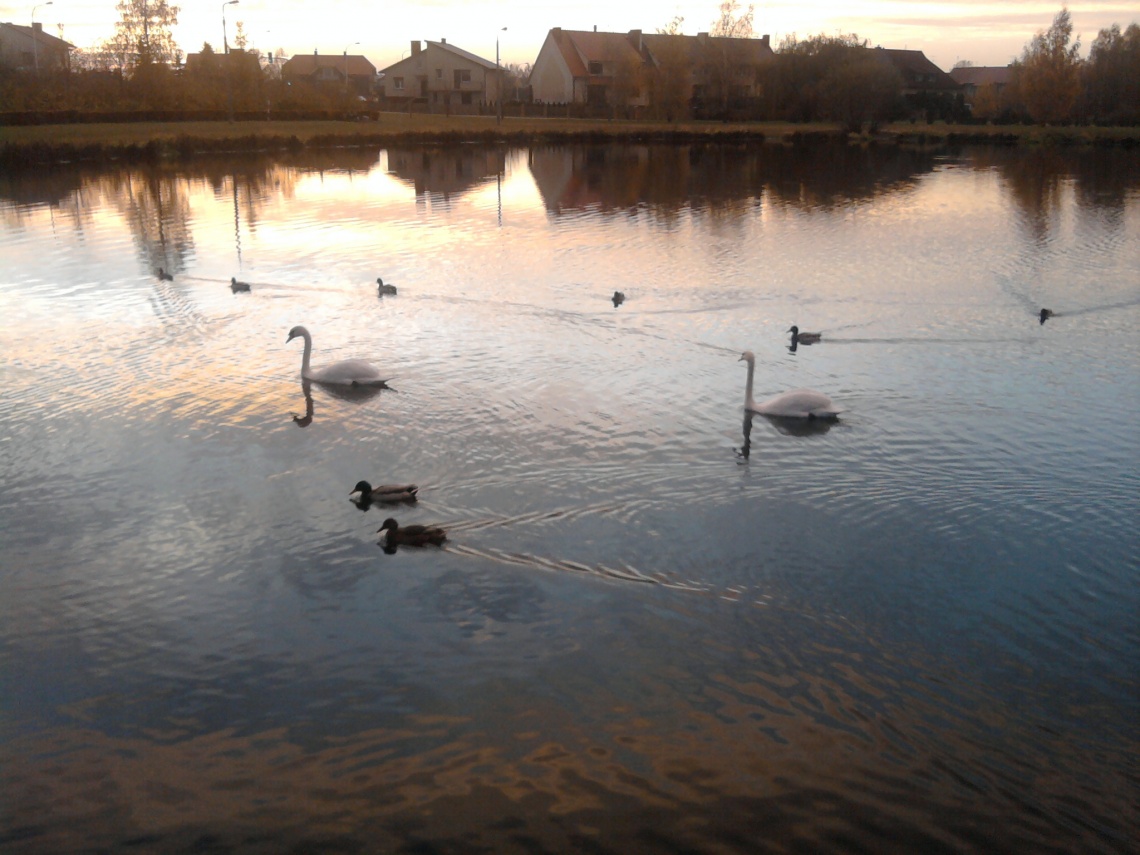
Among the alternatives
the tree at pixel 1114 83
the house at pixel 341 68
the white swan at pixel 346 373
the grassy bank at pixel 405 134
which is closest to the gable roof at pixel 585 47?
the grassy bank at pixel 405 134

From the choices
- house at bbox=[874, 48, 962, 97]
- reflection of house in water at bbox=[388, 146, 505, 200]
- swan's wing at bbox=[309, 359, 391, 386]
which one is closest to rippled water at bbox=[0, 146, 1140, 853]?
swan's wing at bbox=[309, 359, 391, 386]

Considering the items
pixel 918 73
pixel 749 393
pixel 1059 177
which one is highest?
pixel 918 73

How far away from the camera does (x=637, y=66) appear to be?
9656cm

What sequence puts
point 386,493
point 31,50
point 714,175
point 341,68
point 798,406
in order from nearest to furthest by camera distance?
point 386,493, point 798,406, point 714,175, point 31,50, point 341,68

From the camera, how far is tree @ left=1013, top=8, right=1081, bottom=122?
8969 cm

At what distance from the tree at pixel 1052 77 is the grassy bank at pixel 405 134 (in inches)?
105

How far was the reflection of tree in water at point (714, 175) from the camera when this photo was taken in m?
41.4

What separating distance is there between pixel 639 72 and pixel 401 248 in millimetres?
74075

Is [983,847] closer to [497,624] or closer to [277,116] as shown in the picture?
[497,624]

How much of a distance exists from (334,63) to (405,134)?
259ft

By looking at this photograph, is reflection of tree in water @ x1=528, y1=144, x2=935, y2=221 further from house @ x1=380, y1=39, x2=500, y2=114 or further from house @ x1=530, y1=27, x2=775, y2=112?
house @ x1=380, y1=39, x2=500, y2=114

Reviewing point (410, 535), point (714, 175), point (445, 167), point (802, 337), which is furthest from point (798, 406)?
point (445, 167)

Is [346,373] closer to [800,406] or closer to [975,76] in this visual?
[800,406]

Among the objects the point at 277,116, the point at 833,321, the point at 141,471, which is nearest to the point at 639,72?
the point at 277,116
